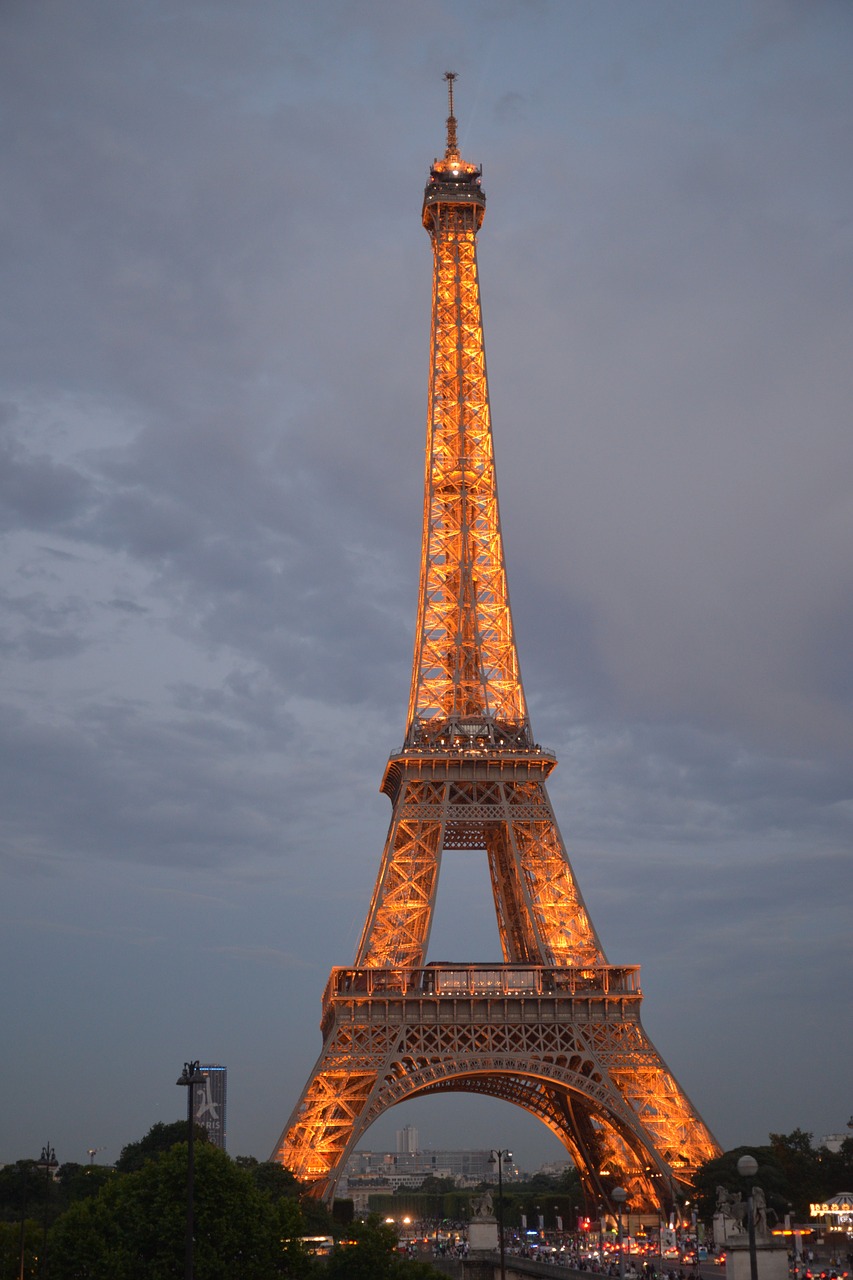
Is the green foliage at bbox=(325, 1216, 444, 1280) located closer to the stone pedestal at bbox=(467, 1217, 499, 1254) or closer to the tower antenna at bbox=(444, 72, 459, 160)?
the stone pedestal at bbox=(467, 1217, 499, 1254)

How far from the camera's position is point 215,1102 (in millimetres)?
170625

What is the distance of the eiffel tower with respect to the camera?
72.6 m

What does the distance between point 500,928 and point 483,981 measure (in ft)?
44.4

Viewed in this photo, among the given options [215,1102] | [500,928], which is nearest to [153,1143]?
[500,928]

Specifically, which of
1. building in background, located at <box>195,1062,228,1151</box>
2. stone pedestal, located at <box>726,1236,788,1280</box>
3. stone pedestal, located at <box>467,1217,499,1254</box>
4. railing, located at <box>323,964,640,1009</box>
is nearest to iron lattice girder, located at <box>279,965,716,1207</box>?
railing, located at <box>323,964,640,1009</box>

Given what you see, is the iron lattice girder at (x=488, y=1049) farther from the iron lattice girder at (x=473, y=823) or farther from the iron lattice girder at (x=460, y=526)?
the iron lattice girder at (x=460, y=526)

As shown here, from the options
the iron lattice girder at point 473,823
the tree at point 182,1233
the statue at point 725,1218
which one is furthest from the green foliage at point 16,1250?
the statue at point 725,1218

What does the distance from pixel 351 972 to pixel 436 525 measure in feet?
90.7

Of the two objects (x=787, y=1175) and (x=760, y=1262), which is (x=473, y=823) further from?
(x=760, y=1262)

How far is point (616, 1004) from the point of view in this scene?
246 ft

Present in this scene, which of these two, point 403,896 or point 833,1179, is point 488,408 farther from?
point 833,1179

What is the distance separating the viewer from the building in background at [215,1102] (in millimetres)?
164750

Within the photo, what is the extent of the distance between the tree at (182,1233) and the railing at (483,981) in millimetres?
26882

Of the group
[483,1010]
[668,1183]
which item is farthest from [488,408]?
[668,1183]
